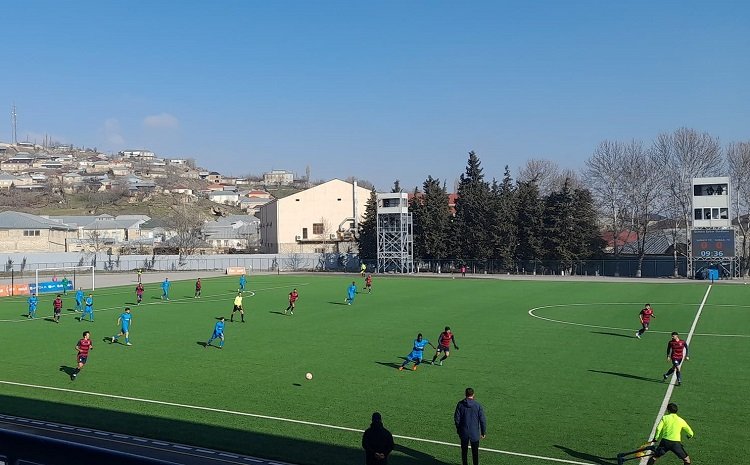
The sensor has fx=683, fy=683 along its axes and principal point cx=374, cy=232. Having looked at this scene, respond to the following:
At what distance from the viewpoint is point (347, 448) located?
1515 cm

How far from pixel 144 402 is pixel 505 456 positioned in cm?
1060

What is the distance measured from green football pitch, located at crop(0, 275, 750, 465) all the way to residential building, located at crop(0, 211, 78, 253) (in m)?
65.2

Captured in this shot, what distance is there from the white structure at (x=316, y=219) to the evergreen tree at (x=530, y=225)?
97.3 ft

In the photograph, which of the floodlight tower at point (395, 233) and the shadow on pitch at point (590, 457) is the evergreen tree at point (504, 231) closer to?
the floodlight tower at point (395, 233)

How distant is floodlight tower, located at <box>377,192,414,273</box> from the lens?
8569 cm

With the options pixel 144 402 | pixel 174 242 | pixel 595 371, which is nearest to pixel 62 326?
pixel 144 402

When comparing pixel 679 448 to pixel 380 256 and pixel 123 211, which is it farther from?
pixel 123 211

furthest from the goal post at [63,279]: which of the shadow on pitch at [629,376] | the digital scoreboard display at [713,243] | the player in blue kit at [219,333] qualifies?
the digital scoreboard display at [713,243]

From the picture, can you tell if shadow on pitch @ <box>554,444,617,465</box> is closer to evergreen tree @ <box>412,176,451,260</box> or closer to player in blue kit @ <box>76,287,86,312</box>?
player in blue kit @ <box>76,287,86,312</box>

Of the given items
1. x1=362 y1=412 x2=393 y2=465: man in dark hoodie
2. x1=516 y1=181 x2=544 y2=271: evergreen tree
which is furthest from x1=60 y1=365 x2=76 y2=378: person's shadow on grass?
x1=516 y1=181 x2=544 y2=271: evergreen tree

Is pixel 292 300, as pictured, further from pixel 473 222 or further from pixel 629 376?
pixel 473 222

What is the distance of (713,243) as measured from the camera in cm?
6856

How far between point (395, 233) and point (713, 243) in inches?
1428

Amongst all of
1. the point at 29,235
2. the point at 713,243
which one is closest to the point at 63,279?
the point at 29,235
